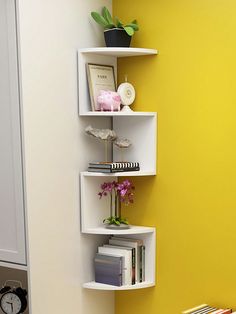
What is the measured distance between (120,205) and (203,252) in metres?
0.55

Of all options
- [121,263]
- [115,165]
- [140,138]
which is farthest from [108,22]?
[121,263]

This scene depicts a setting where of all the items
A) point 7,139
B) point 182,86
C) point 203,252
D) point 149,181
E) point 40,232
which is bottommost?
point 203,252

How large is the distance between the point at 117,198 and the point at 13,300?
→ 783 mm

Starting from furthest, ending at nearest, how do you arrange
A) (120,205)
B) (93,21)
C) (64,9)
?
(120,205), (93,21), (64,9)

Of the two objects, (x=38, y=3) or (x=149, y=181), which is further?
(x=149, y=181)

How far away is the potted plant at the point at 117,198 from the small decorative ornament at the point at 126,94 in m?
0.40

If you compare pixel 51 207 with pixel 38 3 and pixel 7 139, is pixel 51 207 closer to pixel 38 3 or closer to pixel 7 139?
pixel 7 139

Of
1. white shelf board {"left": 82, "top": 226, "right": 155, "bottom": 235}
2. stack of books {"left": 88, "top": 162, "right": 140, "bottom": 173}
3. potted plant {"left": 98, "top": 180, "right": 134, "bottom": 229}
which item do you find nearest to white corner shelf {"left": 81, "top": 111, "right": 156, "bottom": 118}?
stack of books {"left": 88, "top": 162, "right": 140, "bottom": 173}

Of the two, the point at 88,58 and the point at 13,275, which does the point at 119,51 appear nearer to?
the point at 88,58

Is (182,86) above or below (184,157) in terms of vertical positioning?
above

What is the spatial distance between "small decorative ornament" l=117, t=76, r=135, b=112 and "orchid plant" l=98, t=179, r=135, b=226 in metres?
0.40

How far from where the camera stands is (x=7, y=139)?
232 cm

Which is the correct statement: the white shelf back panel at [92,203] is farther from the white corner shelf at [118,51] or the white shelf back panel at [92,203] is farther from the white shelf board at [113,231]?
the white corner shelf at [118,51]

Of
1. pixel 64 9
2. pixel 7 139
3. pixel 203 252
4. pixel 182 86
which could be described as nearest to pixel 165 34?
pixel 182 86
